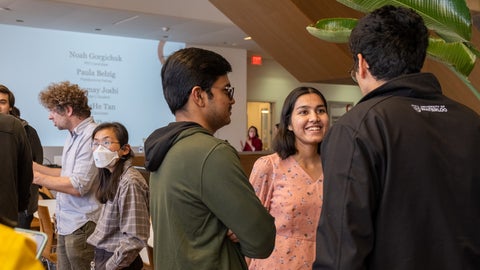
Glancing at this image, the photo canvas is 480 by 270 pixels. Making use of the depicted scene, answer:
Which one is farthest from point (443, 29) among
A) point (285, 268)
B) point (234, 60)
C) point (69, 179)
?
point (234, 60)

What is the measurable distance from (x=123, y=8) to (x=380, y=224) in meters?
7.53

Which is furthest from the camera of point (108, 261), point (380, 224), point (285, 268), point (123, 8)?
point (123, 8)

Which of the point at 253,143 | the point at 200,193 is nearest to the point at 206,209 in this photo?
the point at 200,193

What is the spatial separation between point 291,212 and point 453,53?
36.2 inches

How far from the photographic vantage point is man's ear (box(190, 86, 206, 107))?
165cm

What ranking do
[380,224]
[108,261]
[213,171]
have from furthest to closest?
[108,261]
[213,171]
[380,224]

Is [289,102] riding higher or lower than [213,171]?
higher

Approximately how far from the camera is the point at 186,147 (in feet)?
5.08

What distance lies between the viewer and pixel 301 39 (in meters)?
5.70

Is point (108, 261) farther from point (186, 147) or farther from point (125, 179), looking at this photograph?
point (186, 147)

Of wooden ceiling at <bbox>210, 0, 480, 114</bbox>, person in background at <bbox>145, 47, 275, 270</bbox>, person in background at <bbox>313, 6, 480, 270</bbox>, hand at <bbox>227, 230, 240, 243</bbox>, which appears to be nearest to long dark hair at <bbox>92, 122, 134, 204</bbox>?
person in background at <bbox>145, 47, 275, 270</bbox>

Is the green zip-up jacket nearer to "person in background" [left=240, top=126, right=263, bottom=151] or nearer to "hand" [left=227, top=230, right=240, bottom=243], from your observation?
"hand" [left=227, top=230, right=240, bottom=243]

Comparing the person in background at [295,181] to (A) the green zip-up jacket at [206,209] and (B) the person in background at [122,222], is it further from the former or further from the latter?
(A) the green zip-up jacket at [206,209]

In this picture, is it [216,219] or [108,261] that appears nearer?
[216,219]
